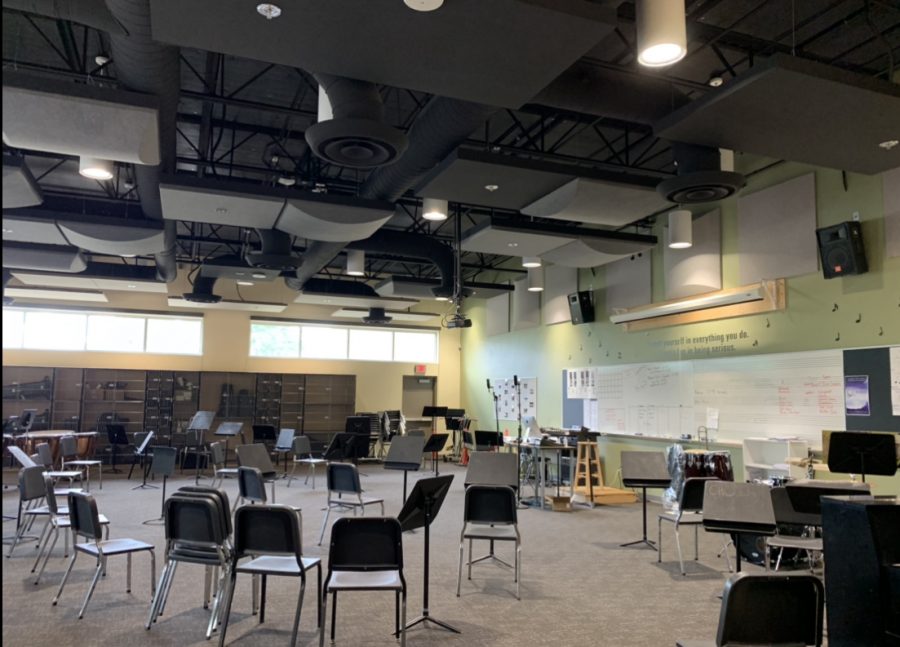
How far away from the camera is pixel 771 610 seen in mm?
2859

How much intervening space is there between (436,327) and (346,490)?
10589 millimetres

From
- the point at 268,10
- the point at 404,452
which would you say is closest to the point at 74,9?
the point at 268,10

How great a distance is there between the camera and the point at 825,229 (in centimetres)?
748

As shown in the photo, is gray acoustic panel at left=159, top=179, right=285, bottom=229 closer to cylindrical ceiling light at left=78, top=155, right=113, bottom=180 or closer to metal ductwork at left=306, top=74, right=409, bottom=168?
cylindrical ceiling light at left=78, top=155, right=113, bottom=180

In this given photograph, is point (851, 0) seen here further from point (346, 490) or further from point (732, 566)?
point (346, 490)

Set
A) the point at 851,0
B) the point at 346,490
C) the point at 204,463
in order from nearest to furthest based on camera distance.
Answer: the point at 851,0
the point at 346,490
the point at 204,463

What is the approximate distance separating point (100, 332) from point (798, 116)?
14327 millimetres

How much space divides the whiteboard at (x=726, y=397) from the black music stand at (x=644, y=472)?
2.05 m

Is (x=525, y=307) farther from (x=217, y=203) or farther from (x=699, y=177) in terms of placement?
(x=699, y=177)

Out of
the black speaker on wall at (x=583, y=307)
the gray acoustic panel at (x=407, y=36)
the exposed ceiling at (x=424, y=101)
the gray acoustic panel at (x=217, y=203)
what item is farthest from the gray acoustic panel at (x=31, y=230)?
the black speaker on wall at (x=583, y=307)

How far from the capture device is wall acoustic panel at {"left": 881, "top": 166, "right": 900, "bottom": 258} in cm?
696

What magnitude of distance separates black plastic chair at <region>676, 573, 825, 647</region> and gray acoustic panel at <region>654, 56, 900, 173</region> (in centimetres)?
326

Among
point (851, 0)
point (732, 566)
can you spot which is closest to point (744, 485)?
point (732, 566)

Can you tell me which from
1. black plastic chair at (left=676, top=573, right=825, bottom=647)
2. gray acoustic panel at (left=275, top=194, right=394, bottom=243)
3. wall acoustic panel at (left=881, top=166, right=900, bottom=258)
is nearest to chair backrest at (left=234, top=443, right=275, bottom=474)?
gray acoustic panel at (left=275, top=194, right=394, bottom=243)
